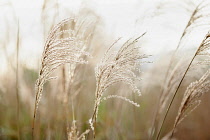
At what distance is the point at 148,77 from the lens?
596cm

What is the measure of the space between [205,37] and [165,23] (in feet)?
6.13

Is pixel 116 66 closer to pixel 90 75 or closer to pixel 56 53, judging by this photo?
pixel 56 53

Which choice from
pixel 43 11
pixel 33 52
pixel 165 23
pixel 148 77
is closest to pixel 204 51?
pixel 43 11

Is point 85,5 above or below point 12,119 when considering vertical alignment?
above

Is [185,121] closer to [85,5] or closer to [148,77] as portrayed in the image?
[148,77]

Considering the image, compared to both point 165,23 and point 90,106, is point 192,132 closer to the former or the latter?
point 90,106

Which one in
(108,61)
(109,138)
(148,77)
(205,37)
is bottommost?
(109,138)

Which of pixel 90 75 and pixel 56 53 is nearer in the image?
pixel 56 53

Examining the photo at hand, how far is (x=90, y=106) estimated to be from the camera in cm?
650

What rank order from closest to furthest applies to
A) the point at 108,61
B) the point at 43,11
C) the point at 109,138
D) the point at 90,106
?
1. the point at 108,61
2. the point at 43,11
3. the point at 109,138
4. the point at 90,106

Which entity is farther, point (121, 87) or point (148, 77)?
point (148, 77)

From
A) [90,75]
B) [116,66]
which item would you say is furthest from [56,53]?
[90,75]

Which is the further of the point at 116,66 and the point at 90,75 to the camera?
the point at 90,75

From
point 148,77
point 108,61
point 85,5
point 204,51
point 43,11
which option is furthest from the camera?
point 148,77
